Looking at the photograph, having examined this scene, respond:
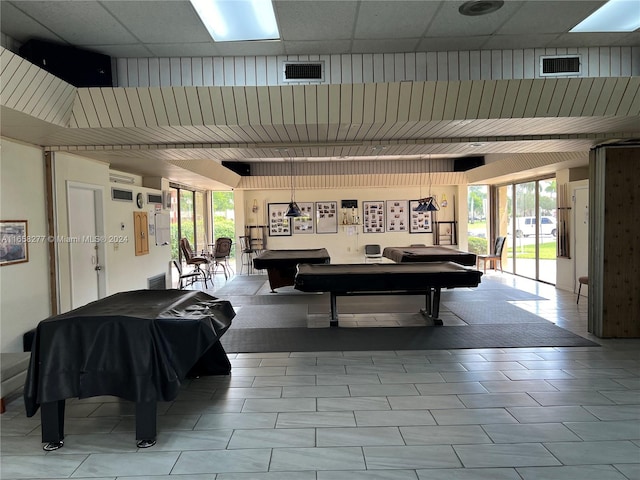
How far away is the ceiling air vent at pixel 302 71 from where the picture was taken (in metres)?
4.85

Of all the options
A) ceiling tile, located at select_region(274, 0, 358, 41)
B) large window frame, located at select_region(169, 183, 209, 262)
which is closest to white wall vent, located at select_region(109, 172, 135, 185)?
large window frame, located at select_region(169, 183, 209, 262)

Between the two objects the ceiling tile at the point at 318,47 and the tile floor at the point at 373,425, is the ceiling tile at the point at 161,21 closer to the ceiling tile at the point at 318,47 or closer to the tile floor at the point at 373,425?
the ceiling tile at the point at 318,47

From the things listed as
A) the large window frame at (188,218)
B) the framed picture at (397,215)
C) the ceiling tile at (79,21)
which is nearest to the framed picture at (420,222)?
the framed picture at (397,215)

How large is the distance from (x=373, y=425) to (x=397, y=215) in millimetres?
9545

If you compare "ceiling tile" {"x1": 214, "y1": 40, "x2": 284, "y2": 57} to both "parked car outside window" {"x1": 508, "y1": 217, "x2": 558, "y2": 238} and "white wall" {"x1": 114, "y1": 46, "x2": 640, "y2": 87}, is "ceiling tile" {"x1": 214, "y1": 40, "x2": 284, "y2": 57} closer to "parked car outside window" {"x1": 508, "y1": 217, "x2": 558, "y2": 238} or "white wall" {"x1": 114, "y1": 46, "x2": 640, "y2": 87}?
"white wall" {"x1": 114, "y1": 46, "x2": 640, "y2": 87}

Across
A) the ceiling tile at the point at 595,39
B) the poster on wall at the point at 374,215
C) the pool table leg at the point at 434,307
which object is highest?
the ceiling tile at the point at 595,39

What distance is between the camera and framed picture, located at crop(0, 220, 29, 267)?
4191 millimetres

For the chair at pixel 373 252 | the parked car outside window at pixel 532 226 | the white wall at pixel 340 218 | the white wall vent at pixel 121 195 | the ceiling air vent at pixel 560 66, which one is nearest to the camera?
the ceiling air vent at pixel 560 66

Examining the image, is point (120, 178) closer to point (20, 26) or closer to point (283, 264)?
point (283, 264)

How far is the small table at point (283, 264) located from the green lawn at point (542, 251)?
5.24 metres

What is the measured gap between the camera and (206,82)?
4.93 meters

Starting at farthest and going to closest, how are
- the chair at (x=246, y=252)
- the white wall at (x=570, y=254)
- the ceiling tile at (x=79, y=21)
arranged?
the chair at (x=246, y=252) → the white wall at (x=570, y=254) → the ceiling tile at (x=79, y=21)

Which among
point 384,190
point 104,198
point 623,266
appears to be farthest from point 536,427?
point 384,190

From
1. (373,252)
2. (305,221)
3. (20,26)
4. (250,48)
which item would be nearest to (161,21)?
(250,48)
